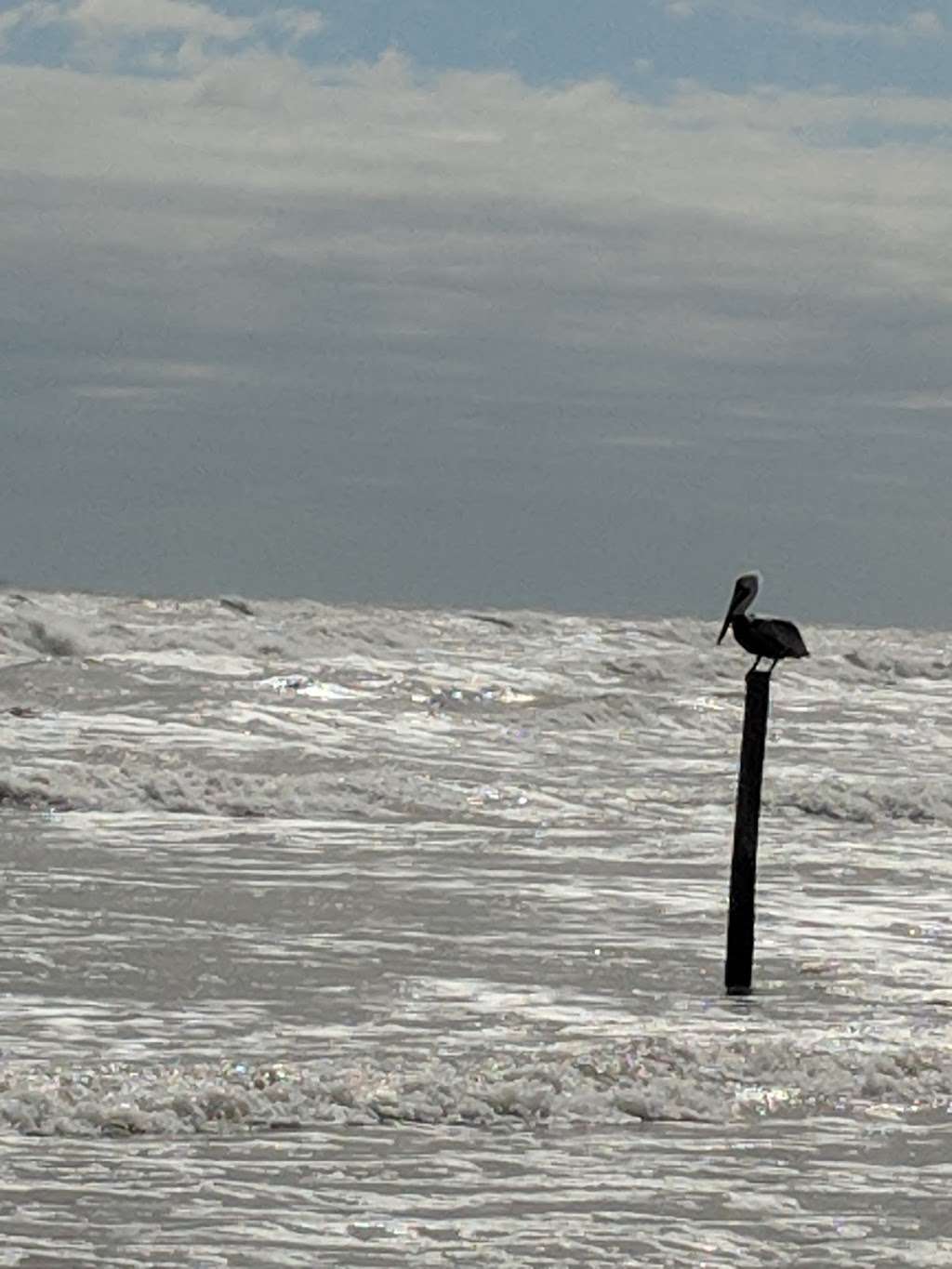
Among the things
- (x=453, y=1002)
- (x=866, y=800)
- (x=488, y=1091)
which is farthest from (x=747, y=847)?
(x=866, y=800)

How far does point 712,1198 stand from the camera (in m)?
7.99

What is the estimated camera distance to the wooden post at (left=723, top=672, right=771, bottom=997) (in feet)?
40.4

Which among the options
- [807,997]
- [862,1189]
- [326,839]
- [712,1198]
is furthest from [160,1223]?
[326,839]

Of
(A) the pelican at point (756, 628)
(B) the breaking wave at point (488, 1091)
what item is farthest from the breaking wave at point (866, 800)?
(B) the breaking wave at point (488, 1091)

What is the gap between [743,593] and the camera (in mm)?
12445

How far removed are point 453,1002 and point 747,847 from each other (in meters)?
2.17

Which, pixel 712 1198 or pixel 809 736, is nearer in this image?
pixel 712 1198

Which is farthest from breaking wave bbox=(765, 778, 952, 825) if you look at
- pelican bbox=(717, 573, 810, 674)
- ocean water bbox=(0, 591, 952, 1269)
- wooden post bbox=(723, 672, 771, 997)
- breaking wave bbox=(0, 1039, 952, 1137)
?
breaking wave bbox=(0, 1039, 952, 1137)

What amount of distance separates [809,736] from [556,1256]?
24210 millimetres

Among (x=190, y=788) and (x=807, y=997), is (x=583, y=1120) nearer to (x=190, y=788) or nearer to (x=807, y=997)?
(x=807, y=997)

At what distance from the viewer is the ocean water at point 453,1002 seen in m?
7.70

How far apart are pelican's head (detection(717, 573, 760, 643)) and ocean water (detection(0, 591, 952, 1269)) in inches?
78.7

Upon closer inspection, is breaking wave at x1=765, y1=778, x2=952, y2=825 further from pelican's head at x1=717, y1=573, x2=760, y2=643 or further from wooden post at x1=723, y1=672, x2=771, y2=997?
pelican's head at x1=717, y1=573, x2=760, y2=643

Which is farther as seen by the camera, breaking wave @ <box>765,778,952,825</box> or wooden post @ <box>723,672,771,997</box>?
breaking wave @ <box>765,778,952,825</box>
